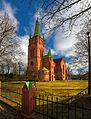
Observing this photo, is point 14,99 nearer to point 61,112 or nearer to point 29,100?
point 61,112

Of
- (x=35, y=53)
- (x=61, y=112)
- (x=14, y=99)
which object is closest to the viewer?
(x=61, y=112)

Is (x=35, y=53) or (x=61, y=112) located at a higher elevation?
(x=35, y=53)

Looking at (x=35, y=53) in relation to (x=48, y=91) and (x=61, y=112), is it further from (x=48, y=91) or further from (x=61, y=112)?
(x=61, y=112)

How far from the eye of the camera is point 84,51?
2159cm

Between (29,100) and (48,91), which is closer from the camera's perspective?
(29,100)

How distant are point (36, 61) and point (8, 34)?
44.3 metres

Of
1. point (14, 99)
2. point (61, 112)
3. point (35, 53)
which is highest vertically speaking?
point (35, 53)

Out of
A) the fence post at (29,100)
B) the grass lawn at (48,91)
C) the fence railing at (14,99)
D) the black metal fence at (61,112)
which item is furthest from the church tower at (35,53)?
the fence post at (29,100)

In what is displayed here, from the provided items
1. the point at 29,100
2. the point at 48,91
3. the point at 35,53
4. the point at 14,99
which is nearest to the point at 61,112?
the point at 29,100

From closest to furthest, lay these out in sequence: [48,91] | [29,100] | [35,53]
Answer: [29,100]
[48,91]
[35,53]

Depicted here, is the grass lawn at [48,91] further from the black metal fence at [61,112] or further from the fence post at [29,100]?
the fence post at [29,100]

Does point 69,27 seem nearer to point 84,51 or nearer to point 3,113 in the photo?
point 3,113

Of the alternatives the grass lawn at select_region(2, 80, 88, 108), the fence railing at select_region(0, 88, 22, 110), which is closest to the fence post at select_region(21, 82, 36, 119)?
the fence railing at select_region(0, 88, 22, 110)

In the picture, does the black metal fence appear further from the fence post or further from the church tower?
the church tower
